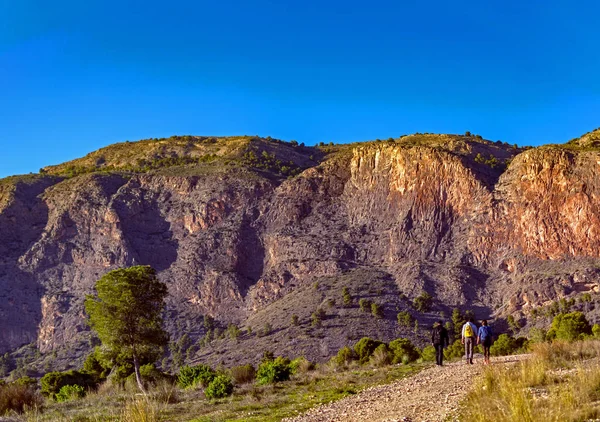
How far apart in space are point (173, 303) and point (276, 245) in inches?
702

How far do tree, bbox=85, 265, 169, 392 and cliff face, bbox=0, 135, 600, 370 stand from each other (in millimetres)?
26935

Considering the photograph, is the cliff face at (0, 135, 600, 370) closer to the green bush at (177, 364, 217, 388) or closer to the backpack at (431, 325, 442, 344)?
the green bush at (177, 364, 217, 388)

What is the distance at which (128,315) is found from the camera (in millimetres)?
37188

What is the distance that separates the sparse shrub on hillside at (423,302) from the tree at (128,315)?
40365 millimetres

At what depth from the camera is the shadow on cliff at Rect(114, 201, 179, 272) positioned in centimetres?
9300

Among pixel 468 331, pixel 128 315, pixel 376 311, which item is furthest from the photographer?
pixel 376 311

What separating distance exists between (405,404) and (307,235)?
7753 cm

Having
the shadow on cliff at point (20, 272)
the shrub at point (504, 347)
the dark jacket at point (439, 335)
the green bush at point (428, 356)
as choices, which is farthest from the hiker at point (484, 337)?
the shadow on cliff at point (20, 272)

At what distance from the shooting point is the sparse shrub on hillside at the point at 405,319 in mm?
67438

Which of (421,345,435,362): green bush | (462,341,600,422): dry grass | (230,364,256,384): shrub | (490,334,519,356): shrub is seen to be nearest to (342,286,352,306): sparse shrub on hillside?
(421,345,435,362): green bush

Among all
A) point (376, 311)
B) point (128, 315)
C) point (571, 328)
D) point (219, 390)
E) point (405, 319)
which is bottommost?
point (405, 319)

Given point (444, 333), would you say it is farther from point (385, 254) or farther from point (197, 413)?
point (385, 254)

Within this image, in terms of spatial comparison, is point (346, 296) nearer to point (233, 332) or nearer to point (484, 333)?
point (233, 332)

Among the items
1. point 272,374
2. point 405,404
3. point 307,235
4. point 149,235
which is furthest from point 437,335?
point 149,235
